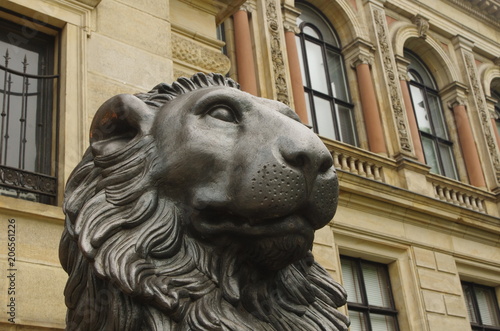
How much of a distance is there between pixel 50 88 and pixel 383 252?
307 inches

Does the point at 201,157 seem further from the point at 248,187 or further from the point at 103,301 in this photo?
the point at 103,301

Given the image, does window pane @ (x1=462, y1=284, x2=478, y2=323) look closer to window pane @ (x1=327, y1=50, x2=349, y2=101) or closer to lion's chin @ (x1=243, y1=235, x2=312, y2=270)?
window pane @ (x1=327, y1=50, x2=349, y2=101)

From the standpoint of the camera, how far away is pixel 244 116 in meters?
1.71

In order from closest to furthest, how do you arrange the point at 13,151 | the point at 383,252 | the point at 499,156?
1. the point at 13,151
2. the point at 383,252
3. the point at 499,156

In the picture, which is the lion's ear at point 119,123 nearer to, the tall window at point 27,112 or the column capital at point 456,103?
the tall window at point 27,112

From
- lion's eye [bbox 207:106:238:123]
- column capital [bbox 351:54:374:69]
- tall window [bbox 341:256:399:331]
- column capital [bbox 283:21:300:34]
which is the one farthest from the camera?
column capital [bbox 351:54:374:69]

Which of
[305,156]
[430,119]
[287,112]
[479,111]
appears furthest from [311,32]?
[305,156]

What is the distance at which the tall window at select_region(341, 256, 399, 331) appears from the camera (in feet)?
39.1

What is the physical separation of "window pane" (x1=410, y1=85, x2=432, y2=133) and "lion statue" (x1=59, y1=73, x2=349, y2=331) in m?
14.9

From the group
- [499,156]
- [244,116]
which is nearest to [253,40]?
[499,156]

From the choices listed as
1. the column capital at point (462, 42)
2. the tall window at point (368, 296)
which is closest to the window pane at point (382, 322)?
the tall window at point (368, 296)

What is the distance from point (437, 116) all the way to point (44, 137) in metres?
12.5

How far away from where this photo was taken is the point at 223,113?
1713 millimetres

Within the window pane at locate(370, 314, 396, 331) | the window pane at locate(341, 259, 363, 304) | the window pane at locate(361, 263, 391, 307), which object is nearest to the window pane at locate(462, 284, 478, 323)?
the window pane at locate(361, 263, 391, 307)
